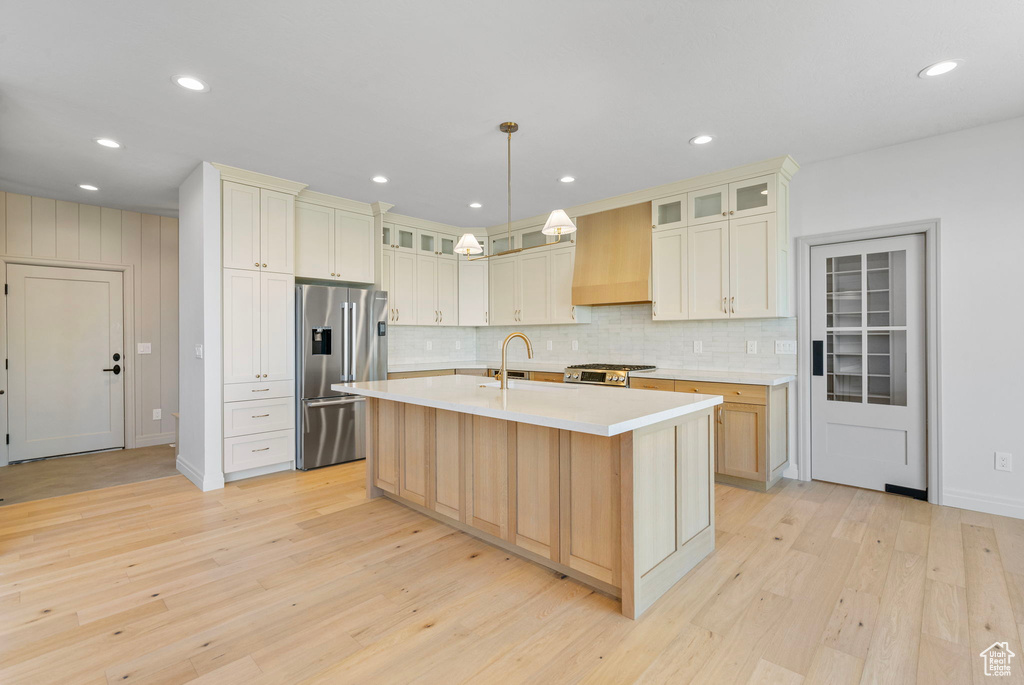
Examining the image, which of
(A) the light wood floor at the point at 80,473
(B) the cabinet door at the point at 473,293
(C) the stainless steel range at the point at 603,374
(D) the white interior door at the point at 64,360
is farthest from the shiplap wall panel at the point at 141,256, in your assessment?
(C) the stainless steel range at the point at 603,374

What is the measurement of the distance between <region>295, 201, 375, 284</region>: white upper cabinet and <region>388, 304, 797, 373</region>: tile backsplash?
1.09 meters

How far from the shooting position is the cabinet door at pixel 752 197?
3836mm

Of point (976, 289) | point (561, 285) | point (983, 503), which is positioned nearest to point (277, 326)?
point (561, 285)

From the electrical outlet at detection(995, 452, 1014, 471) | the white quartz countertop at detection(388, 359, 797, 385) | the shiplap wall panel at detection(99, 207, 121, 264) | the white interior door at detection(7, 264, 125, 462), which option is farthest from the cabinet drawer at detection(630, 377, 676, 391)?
the shiplap wall panel at detection(99, 207, 121, 264)

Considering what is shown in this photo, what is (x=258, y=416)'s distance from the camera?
13.6 ft

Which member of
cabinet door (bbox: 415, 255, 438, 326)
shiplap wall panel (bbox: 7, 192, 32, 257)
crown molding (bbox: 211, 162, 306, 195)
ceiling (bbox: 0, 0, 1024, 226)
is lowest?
cabinet door (bbox: 415, 255, 438, 326)

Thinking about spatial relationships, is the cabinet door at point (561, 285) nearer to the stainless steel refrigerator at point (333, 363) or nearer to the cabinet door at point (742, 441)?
the stainless steel refrigerator at point (333, 363)

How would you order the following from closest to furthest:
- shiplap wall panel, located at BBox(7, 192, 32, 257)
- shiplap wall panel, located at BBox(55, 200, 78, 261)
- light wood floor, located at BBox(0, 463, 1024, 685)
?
light wood floor, located at BBox(0, 463, 1024, 685), shiplap wall panel, located at BBox(7, 192, 32, 257), shiplap wall panel, located at BBox(55, 200, 78, 261)

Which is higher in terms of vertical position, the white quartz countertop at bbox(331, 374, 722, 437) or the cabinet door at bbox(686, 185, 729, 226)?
the cabinet door at bbox(686, 185, 729, 226)

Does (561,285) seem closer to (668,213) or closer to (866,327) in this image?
(668,213)

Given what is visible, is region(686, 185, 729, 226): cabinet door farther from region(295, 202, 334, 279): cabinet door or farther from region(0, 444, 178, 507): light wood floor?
region(0, 444, 178, 507): light wood floor

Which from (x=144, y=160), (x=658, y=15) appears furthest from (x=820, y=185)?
(x=144, y=160)

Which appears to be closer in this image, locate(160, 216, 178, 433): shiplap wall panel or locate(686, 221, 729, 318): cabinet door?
locate(686, 221, 729, 318): cabinet door

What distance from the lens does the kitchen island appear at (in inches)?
80.0
